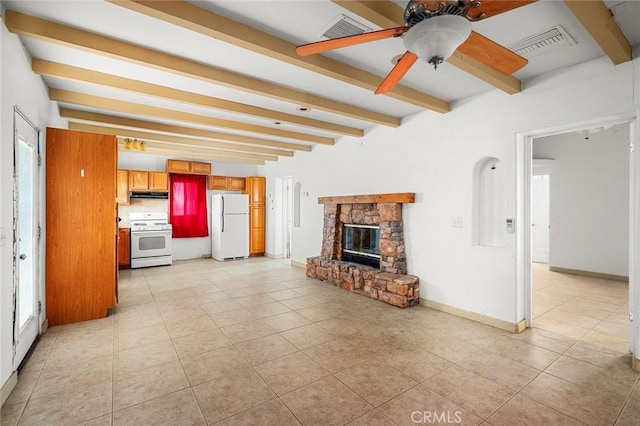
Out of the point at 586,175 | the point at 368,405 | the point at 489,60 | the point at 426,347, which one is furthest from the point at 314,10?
the point at 586,175

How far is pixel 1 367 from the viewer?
2.10 metres

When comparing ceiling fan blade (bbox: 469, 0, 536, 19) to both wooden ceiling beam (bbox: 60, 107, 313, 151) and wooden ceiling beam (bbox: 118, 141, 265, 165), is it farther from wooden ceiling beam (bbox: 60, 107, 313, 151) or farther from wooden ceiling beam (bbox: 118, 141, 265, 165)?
wooden ceiling beam (bbox: 118, 141, 265, 165)

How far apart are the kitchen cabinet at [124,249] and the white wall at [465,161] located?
5.02m

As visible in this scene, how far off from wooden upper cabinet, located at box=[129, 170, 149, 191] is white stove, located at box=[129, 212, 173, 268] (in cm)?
61

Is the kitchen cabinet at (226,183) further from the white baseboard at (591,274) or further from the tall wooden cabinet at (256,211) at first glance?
the white baseboard at (591,274)

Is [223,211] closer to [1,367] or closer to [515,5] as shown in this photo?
[1,367]

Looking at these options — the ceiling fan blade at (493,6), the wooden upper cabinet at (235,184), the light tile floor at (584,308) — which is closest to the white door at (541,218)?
the light tile floor at (584,308)

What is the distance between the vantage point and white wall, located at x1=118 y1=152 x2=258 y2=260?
7.17 m

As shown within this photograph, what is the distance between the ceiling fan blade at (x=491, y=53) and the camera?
176 centimetres

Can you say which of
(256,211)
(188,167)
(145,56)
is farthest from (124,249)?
(145,56)

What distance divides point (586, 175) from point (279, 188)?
6.41 meters

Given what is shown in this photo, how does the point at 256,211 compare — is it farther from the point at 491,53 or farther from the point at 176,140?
the point at 491,53

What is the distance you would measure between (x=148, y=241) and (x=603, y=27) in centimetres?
758

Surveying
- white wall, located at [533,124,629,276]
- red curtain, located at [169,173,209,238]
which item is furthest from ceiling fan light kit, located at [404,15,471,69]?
red curtain, located at [169,173,209,238]
